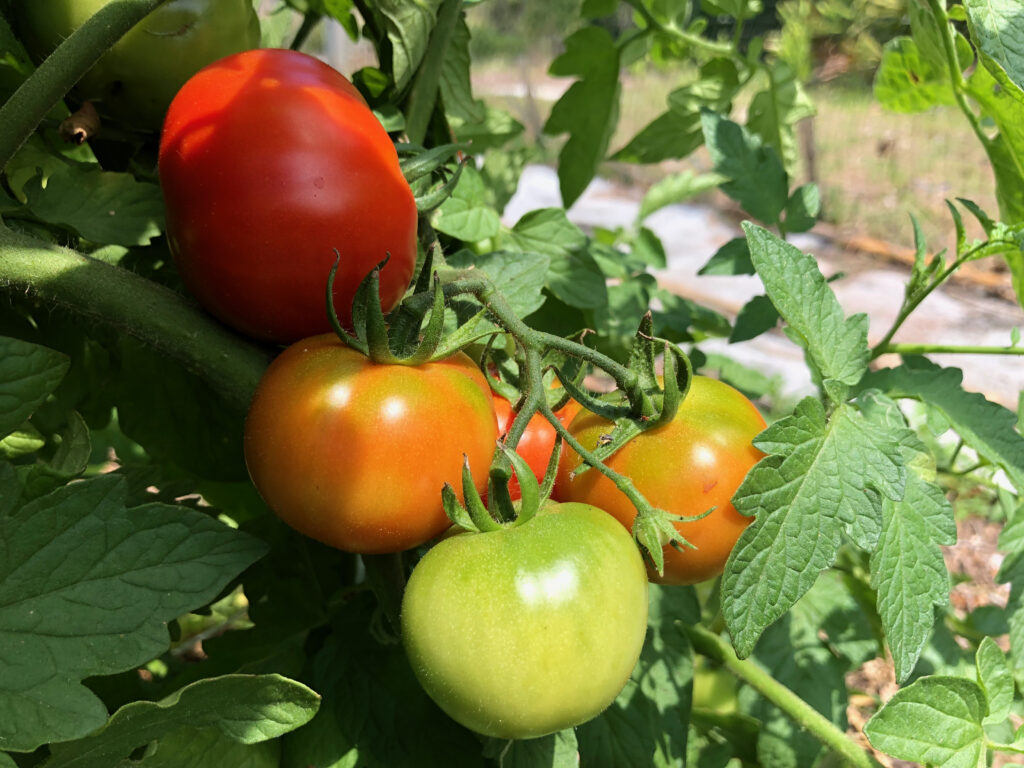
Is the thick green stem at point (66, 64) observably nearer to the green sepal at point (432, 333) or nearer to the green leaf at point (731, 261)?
the green sepal at point (432, 333)

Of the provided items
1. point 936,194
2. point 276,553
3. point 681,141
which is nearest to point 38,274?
point 276,553

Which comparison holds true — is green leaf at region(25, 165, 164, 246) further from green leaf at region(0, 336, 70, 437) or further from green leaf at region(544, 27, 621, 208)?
green leaf at region(544, 27, 621, 208)

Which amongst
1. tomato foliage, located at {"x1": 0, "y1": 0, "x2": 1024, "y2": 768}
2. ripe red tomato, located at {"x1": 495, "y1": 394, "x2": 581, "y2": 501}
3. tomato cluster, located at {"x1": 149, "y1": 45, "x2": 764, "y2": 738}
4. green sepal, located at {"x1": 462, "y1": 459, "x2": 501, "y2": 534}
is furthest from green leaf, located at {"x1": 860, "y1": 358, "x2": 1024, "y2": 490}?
green sepal, located at {"x1": 462, "y1": 459, "x2": 501, "y2": 534}

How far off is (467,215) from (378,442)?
1.18 ft

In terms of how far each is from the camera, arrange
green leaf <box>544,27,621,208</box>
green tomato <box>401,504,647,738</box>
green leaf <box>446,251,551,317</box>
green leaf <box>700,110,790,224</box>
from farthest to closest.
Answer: green leaf <box>544,27,621,208</box>, green leaf <box>700,110,790,224</box>, green leaf <box>446,251,551,317</box>, green tomato <box>401,504,647,738</box>

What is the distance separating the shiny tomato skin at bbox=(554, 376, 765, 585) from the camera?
0.61 metres

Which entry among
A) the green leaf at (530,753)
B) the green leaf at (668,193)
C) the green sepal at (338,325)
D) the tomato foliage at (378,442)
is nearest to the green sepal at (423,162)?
the tomato foliage at (378,442)

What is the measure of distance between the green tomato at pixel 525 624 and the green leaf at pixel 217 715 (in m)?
0.10

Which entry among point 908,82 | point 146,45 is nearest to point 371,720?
point 146,45

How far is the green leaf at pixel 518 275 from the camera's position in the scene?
0.71 metres

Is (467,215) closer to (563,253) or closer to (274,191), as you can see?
(563,253)

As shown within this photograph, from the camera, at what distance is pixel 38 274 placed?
603 millimetres

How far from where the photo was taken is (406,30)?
73cm

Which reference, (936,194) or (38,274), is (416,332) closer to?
(38,274)
